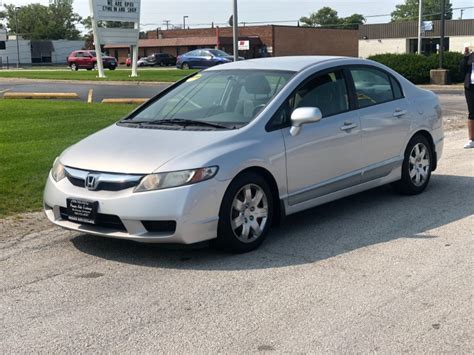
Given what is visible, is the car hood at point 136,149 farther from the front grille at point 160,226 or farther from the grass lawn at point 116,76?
the grass lawn at point 116,76

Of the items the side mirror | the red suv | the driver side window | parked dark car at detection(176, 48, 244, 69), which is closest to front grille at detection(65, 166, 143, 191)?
the driver side window

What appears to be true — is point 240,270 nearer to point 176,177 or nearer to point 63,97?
point 176,177

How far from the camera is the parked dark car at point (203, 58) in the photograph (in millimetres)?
44844

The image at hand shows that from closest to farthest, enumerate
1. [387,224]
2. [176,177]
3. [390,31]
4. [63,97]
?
[176,177]
[387,224]
[63,97]
[390,31]

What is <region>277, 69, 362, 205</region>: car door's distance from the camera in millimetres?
6074

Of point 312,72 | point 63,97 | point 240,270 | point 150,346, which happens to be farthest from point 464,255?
point 63,97

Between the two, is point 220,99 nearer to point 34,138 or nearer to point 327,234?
point 327,234

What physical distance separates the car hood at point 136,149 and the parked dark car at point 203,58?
3865 cm

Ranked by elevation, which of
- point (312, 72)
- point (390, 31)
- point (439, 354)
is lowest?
point (439, 354)

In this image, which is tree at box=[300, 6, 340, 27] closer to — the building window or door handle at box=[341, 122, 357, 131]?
the building window

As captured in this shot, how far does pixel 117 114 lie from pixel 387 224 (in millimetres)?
9073

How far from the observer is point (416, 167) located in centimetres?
770

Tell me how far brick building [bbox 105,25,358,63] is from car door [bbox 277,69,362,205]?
58.1 meters

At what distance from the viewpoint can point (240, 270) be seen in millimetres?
5227
